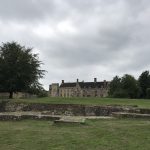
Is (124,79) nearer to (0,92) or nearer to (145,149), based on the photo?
(0,92)

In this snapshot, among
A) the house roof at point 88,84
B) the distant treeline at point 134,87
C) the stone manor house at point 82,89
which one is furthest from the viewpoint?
the house roof at point 88,84

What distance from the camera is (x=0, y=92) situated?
46.9 m

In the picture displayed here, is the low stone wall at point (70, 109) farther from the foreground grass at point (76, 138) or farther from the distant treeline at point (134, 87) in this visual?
the distant treeline at point (134, 87)

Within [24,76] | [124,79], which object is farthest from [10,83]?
[124,79]

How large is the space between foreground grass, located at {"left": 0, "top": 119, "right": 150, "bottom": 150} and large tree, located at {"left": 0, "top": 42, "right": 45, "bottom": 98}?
2973cm

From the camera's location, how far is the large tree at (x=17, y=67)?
43.1 meters

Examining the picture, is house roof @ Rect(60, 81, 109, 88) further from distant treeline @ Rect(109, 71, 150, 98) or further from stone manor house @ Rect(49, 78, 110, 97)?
distant treeline @ Rect(109, 71, 150, 98)

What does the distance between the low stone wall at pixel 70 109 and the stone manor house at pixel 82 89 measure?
111576mm

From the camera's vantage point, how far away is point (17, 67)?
43.1 meters

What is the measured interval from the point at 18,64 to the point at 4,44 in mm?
3604

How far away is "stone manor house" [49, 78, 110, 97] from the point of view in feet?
481

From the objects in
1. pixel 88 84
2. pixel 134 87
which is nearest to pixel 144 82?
pixel 134 87

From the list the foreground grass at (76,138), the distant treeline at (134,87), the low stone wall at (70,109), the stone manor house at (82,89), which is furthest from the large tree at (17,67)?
the stone manor house at (82,89)

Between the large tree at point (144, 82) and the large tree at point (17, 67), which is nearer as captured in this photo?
the large tree at point (17, 67)
